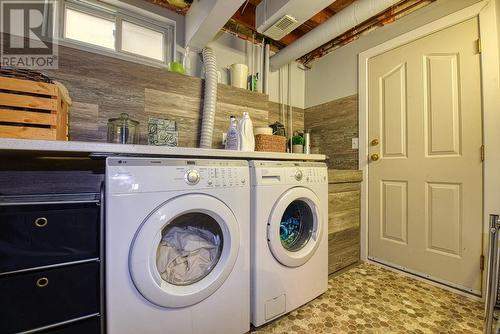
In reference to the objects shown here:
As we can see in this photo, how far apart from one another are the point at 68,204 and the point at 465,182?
2235mm

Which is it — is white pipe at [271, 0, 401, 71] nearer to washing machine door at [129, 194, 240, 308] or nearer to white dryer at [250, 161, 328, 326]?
white dryer at [250, 161, 328, 326]

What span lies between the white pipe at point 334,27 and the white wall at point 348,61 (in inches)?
16.6

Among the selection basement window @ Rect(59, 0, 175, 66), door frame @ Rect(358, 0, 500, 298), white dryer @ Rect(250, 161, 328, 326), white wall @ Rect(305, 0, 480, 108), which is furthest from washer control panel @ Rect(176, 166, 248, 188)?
white wall @ Rect(305, 0, 480, 108)

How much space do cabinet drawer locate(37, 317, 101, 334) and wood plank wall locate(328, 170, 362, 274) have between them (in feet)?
4.77

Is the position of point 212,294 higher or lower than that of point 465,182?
lower

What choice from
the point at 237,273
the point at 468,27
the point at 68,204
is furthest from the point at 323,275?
the point at 468,27

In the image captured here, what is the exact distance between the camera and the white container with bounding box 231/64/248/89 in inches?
77.5

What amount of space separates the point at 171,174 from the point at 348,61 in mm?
2124

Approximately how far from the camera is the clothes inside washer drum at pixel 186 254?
39.3 inches

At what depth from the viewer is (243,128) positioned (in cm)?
158

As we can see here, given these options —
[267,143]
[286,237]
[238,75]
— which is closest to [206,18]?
[238,75]

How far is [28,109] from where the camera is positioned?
879 mm

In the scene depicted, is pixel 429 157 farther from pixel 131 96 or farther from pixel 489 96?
pixel 131 96

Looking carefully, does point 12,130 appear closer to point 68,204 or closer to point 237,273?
point 68,204
